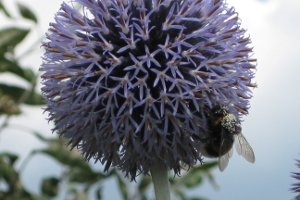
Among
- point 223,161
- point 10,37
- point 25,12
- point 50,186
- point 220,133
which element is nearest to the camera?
point 220,133

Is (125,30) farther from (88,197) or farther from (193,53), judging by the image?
(88,197)

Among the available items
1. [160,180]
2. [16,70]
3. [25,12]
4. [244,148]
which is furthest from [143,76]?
[25,12]

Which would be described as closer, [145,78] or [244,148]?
[145,78]

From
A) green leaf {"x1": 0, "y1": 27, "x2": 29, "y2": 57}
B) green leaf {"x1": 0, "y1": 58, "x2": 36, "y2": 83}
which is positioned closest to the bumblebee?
green leaf {"x1": 0, "y1": 27, "x2": 29, "y2": 57}

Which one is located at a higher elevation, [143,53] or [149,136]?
[143,53]

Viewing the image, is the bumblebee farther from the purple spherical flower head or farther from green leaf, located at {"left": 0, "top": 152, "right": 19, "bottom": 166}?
green leaf, located at {"left": 0, "top": 152, "right": 19, "bottom": 166}

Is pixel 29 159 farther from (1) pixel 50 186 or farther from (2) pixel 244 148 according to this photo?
(2) pixel 244 148

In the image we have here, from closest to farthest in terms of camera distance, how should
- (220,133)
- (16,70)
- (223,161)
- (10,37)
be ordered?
(220,133)
(223,161)
(10,37)
(16,70)

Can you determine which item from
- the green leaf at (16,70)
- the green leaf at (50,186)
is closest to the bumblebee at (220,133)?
the green leaf at (16,70)

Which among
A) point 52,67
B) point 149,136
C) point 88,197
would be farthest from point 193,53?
point 88,197
